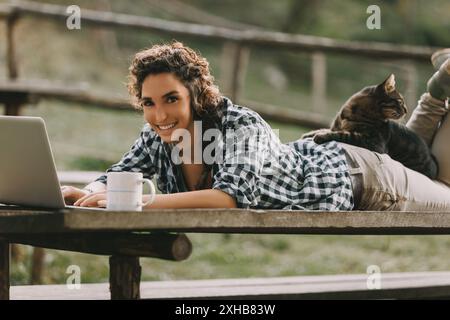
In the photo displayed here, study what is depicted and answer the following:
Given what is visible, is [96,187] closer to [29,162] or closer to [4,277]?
[4,277]

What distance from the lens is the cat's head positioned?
3455 mm

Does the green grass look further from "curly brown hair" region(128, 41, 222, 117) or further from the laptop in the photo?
the laptop

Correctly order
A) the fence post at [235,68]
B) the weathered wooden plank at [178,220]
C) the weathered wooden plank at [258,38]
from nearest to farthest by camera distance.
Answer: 1. the weathered wooden plank at [178,220]
2. the weathered wooden plank at [258,38]
3. the fence post at [235,68]

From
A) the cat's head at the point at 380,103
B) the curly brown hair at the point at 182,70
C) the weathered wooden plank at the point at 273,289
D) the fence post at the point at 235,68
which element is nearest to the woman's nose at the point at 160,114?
the curly brown hair at the point at 182,70

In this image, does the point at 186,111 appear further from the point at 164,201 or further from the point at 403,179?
the point at 403,179

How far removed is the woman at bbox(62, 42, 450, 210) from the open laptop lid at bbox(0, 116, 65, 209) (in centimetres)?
16

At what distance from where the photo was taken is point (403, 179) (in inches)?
134

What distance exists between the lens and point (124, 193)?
2.35m

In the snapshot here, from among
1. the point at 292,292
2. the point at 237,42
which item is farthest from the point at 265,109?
the point at 292,292

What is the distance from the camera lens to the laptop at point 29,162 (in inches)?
92.8

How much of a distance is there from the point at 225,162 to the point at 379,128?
993 mm

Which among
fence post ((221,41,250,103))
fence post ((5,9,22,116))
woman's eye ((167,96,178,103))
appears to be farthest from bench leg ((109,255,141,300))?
fence post ((5,9,22,116))

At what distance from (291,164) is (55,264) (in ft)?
11.6

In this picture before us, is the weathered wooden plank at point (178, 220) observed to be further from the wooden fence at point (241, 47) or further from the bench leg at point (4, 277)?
the wooden fence at point (241, 47)
